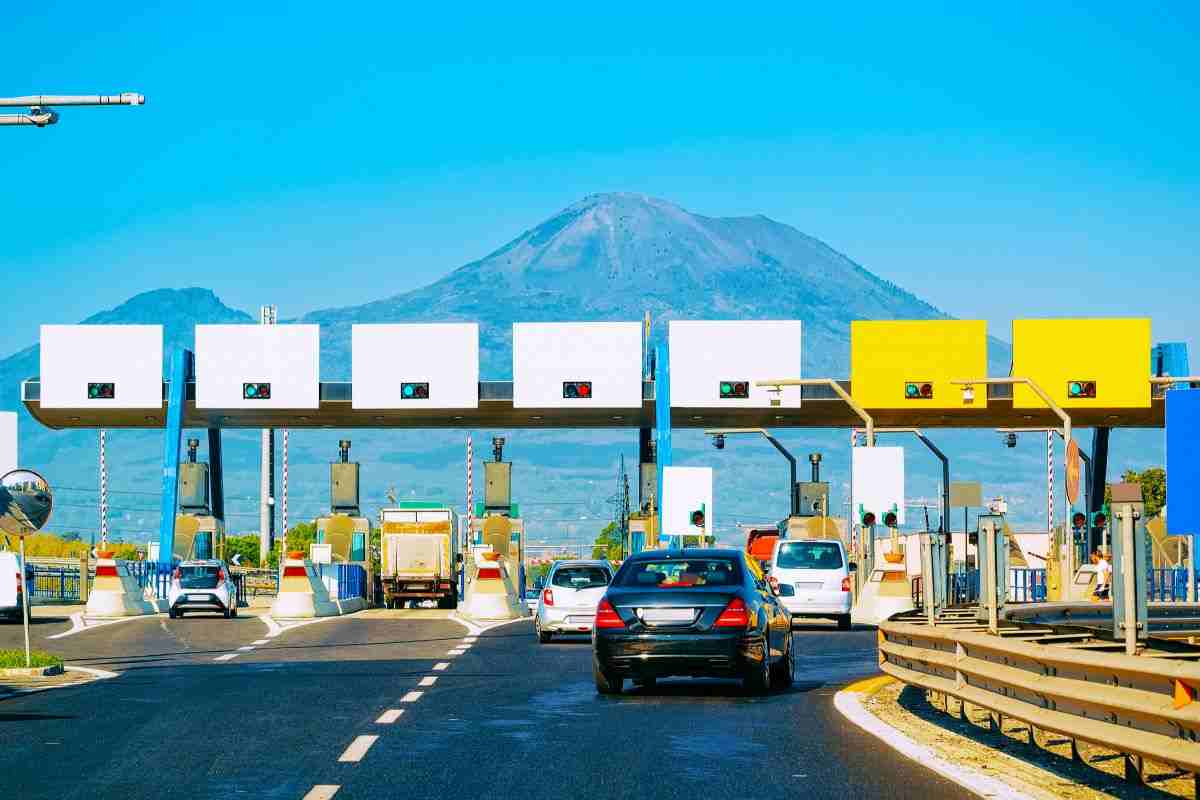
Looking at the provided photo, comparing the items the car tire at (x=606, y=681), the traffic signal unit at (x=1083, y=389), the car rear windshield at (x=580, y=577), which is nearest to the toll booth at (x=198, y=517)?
the traffic signal unit at (x=1083, y=389)

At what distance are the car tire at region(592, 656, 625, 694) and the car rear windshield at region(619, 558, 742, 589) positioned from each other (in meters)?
0.90

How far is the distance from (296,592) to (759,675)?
80.7 feet

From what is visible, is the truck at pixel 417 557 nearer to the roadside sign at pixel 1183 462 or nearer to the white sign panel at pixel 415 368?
the white sign panel at pixel 415 368

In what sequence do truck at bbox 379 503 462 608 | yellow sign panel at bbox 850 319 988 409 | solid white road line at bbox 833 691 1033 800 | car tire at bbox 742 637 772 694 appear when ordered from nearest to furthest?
solid white road line at bbox 833 691 1033 800 → car tire at bbox 742 637 772 694 → truck at bbox 379 503 462 608 → yellow sign panel at bbox 850 319 988 409

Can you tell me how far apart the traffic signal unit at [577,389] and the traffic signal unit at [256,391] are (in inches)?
337

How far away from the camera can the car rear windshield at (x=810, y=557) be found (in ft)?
121

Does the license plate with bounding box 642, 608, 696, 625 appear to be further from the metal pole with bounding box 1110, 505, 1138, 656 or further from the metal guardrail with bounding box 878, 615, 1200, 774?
the metal pole with bounding box 1110, 505, 1138, 656

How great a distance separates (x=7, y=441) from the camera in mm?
35281

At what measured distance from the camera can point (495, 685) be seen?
21.1 meters

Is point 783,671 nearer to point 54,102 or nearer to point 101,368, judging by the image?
point 54,102

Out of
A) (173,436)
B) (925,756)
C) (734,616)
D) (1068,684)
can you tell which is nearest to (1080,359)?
(173,436)

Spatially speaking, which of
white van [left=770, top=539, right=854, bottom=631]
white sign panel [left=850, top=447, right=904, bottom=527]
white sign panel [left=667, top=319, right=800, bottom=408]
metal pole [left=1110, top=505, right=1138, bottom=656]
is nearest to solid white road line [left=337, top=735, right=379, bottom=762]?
metal pole [left=1110, top=505, right=1138, bottom=656]

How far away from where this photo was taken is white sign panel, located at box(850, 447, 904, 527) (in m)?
47.7

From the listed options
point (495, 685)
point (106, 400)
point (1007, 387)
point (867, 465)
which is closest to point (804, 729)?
point (495, 685)
